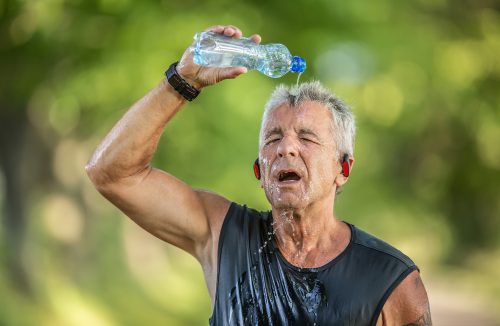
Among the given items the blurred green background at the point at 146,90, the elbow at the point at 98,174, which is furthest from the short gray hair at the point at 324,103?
the blurred green background at the point at 146,90

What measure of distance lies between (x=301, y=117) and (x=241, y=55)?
38 cm

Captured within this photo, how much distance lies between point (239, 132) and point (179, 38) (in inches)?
81.3

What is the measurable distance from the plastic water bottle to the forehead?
164mm

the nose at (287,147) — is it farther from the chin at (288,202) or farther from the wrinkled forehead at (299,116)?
the chin at (288,202)

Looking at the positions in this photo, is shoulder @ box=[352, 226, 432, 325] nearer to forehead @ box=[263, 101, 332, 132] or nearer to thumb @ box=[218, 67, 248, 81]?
forehead @ box=[263, 101, 332, 132]

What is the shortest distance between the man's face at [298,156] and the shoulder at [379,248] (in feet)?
0.74

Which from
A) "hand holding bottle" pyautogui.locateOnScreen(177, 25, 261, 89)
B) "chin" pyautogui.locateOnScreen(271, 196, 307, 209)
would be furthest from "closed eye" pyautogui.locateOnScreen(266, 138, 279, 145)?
"hand holding bottle" pyautogui.locateOnScreen(177, 25, 261, 89)

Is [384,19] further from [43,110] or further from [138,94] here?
[43,110]

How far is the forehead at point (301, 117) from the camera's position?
3.94m

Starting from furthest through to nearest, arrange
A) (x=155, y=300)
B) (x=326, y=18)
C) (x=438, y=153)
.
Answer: (x=438, y=153) < (x=155, y=300) < (x=326, y=18)

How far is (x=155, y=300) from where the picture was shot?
1527 centimetres

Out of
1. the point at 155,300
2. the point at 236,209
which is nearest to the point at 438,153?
the point at 155,300

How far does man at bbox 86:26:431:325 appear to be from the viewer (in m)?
3.73

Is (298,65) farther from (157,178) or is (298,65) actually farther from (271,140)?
(157,178)
